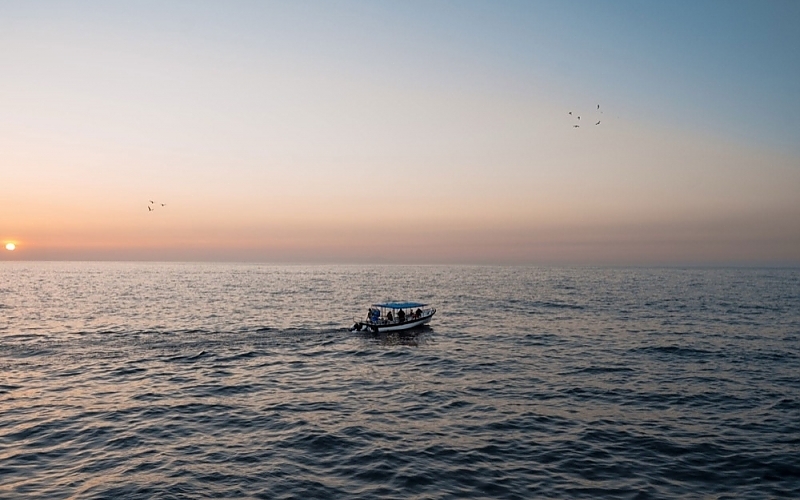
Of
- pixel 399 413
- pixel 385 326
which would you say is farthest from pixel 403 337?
pixel 399 413

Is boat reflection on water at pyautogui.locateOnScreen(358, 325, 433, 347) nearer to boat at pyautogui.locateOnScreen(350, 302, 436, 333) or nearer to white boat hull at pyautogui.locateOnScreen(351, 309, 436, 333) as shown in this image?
white boat hull at pyautogui.locateOnScreen(351, 309, 436, 333)

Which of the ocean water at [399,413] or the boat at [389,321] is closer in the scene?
the ocean water at [399,413]

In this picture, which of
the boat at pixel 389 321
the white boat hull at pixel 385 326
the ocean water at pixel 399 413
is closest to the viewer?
the ocean water at pixel 399 413

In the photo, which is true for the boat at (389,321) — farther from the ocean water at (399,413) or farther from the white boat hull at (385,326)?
the ocean water at (399,413)

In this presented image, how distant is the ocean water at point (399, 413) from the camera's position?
20.2 meters

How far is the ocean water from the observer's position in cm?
2023

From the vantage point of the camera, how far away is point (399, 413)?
29203mm

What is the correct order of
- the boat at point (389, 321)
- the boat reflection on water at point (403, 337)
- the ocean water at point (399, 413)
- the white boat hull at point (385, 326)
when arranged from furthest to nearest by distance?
1. the boat at point (389, 321)
2. the white boat hull at point (385, 326)
3. the boat reflection on water at point (403, 337)
4. the ocean water at point (399, 413)

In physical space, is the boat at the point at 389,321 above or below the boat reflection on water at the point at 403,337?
above

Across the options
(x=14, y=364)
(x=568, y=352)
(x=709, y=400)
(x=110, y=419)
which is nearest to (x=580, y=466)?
(x=709, y=400)

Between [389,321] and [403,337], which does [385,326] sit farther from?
[403,337]

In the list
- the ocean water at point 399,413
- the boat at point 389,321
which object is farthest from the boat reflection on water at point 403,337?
the boat at point 389,321

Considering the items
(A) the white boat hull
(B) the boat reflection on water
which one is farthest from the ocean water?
(A) the white boat hull

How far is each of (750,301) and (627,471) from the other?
94.3 meters
